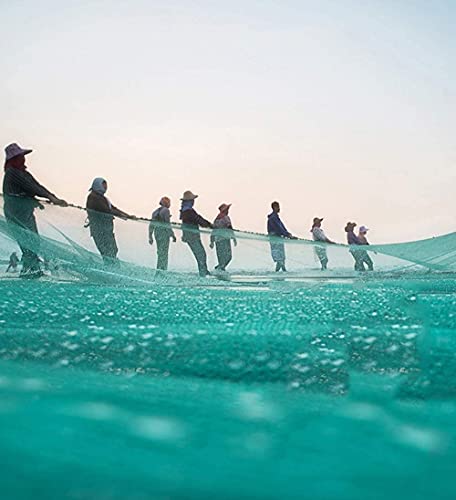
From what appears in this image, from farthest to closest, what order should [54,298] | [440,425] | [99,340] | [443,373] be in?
[54,298] < [99,340] < [443,373] < [440,425]

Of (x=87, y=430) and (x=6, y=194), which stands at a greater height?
(x=6, y=194)

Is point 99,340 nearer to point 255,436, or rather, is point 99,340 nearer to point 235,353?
point 235,353

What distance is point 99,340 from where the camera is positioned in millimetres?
1491

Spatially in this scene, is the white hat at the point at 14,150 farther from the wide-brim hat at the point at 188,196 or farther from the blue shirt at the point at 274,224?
the blue shirt at the point at 274,224

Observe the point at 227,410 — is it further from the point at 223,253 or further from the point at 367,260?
the point at 367,260

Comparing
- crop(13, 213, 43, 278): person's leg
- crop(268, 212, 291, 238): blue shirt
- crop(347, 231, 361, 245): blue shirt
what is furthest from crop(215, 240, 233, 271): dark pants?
crop(347, 231, 361, 245): blue shirt

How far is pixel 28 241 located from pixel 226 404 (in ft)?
13.0

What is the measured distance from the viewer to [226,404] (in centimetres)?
102

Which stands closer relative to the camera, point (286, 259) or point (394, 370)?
point (394, 370)

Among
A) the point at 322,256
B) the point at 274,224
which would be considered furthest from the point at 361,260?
the point at 274,224

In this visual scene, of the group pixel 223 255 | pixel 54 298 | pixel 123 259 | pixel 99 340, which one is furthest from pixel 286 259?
pixel 99 340

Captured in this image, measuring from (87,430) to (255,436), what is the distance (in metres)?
0.22

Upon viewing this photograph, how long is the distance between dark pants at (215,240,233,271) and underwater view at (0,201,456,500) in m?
Answer: 3.35

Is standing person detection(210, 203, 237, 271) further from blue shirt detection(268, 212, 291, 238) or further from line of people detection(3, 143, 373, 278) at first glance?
blue shirt detection(268, 212, 291, 238)
